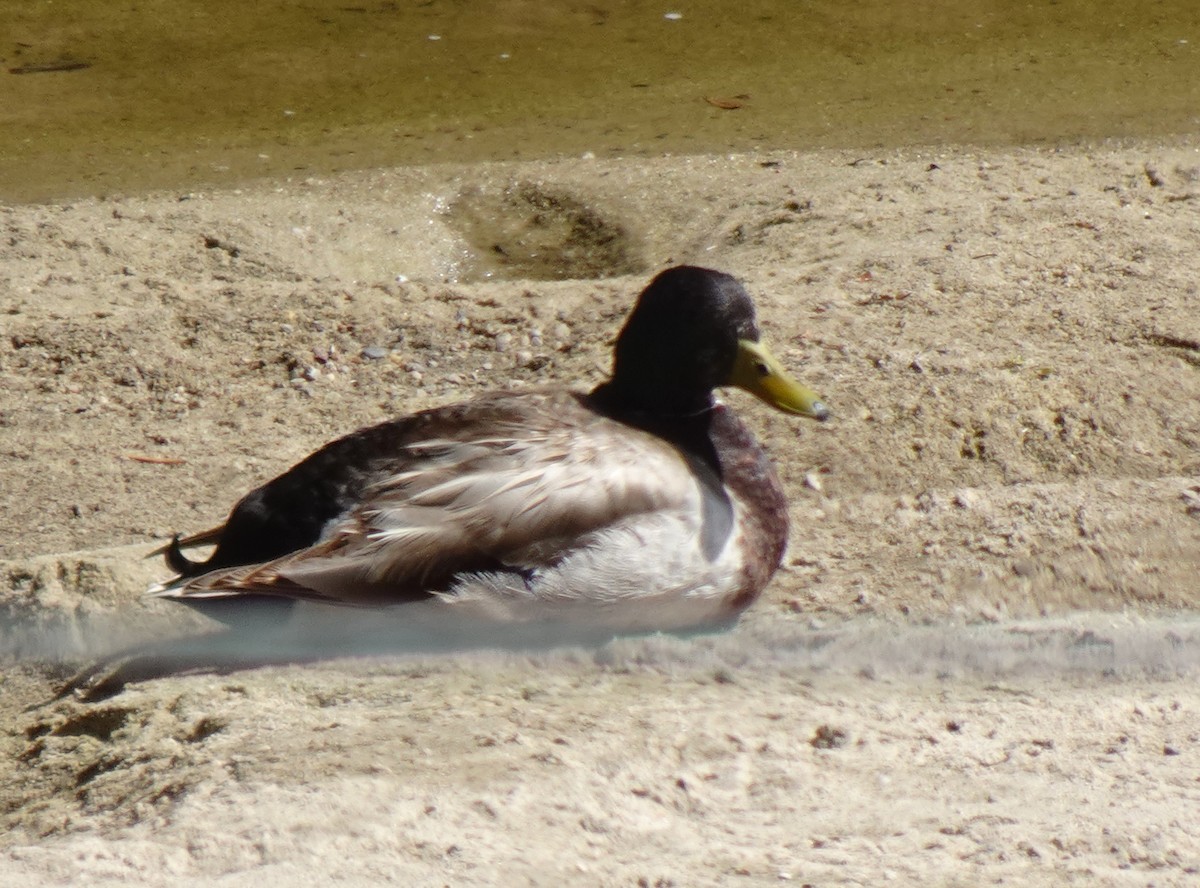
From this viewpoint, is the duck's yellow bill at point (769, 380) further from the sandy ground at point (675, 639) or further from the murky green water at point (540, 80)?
the murky green water at point (540, 80)

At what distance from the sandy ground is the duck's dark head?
45cm

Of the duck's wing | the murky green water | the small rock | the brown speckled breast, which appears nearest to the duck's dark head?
the brown speckled breast

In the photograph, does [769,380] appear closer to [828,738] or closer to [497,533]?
[497,533]

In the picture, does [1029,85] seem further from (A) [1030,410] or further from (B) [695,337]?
(B) [695,337]

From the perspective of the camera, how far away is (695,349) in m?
3.98

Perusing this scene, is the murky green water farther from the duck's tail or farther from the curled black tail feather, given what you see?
the curled black tail feather

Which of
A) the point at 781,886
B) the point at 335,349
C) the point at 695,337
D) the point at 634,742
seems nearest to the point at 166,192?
the point at 335,349

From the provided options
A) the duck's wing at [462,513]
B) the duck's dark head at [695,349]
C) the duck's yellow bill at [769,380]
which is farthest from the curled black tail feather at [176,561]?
the duck's yellow bill at [769,380]

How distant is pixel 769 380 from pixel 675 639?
A: 2.41ft

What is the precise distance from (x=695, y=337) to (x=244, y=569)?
126cm

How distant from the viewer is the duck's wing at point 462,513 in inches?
139

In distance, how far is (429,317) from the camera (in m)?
5.32

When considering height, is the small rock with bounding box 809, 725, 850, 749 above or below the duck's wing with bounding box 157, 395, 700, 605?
below

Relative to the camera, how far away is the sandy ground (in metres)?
2.66
